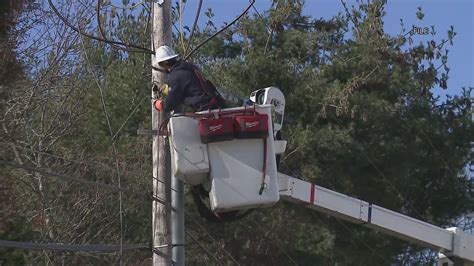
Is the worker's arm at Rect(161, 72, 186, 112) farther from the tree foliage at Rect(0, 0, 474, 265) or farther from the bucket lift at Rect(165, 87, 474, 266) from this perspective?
the tree foliage at Rect(0, 0, 474, 265)

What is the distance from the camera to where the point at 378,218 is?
29.7 feet

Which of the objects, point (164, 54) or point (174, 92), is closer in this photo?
point (174, 92)

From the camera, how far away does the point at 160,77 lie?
800 cm

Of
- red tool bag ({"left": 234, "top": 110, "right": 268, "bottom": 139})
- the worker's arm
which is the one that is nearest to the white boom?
red tool bag ({"left": 234, "top": 110, "right": 268, "bottom": 139})

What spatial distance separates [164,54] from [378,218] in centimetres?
301

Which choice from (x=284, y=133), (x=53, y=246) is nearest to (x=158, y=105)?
(x=53, y=246)

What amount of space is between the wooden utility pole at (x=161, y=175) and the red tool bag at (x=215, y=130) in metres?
0.89

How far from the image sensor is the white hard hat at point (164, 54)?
7.71m

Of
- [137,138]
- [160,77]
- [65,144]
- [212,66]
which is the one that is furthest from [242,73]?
[160,77]

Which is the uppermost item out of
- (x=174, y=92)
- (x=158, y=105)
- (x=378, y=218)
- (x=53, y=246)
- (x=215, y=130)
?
(x=174, y=92)

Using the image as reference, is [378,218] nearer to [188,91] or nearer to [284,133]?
[188,91]

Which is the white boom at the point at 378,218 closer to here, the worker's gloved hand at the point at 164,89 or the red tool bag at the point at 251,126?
the red tool bag at the point at 251,126

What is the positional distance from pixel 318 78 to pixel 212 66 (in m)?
2.17

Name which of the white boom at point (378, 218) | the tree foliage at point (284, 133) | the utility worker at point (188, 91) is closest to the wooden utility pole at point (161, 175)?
the utility worker at point (188, 91)
